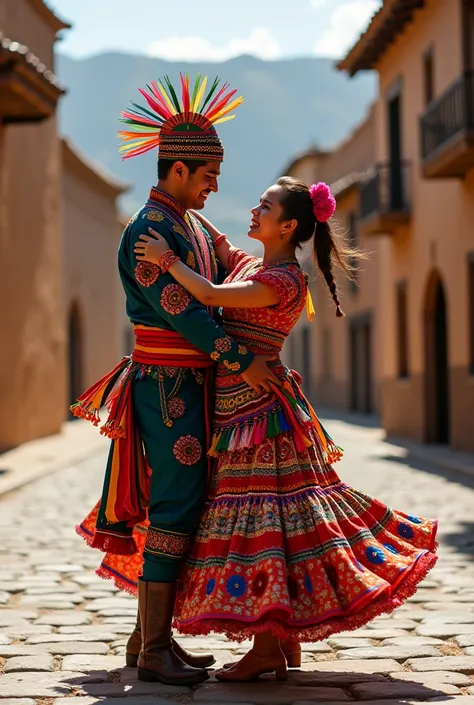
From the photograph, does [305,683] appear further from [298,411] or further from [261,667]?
[298,411]

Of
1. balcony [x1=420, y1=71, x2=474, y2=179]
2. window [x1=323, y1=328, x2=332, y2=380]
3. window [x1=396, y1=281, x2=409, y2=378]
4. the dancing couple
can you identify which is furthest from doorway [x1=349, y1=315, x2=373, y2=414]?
the dancing couple

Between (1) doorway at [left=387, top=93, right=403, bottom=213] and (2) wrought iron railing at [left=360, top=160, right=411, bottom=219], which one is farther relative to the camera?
(1) doorway at [left=387, top=93, right=403, bottom=213]

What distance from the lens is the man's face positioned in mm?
4688

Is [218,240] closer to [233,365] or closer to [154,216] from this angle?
[154,216]

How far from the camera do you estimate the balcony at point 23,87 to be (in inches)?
542

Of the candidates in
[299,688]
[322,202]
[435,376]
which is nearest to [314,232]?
[322,202]

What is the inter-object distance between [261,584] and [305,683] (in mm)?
458

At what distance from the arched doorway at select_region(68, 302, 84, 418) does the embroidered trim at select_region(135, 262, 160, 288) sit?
23649 millimetres

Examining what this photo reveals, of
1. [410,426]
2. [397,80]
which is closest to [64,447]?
[410,426]

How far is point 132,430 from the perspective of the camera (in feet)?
15.2

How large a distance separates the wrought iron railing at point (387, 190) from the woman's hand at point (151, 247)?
1555 cm

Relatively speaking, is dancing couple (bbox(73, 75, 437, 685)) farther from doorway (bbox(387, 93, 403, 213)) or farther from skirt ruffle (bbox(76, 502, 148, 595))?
doorway (bbox(387, 93, 403, 213))

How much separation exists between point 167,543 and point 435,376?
14839mm

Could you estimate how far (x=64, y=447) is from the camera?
17906 millimetres
